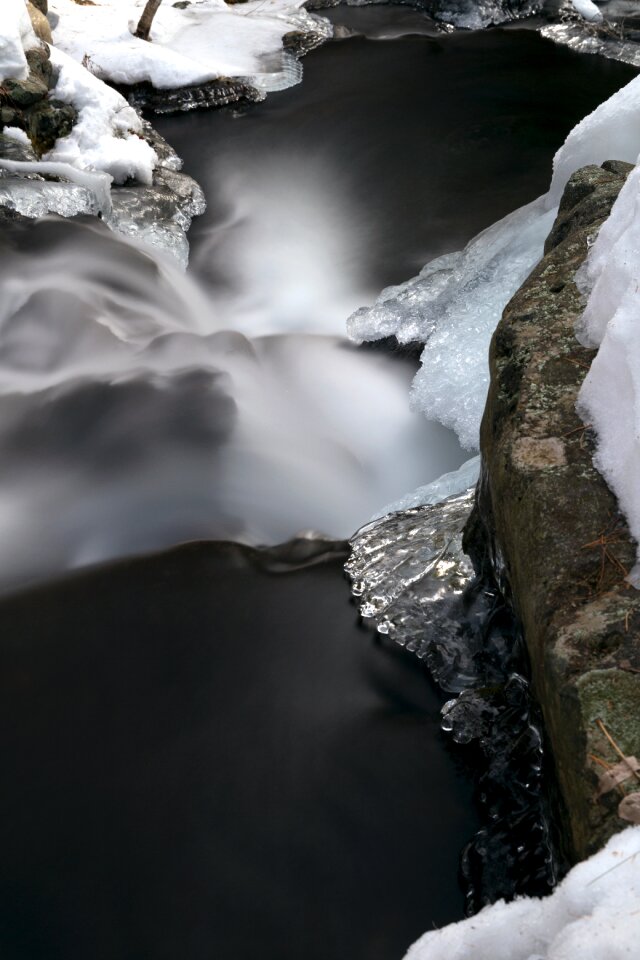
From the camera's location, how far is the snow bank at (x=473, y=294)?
187 inches

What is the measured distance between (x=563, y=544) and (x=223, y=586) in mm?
1959

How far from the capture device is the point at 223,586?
13.4 ft

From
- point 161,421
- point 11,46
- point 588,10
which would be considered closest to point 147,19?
point 11,46

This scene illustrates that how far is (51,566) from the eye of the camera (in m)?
4.20

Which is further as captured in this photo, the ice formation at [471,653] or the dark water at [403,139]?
the dark water at [403,139]

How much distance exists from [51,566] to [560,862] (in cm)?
260

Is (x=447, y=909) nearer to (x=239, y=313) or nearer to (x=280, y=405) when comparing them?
(x=280, y=405)

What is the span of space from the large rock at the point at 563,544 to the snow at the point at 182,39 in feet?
21.5

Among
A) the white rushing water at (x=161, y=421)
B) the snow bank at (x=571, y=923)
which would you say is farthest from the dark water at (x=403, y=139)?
the snow bank at (x=571, y=923)

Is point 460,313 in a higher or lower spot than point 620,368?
lower

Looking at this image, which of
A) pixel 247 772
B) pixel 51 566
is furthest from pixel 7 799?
pixel 51 566

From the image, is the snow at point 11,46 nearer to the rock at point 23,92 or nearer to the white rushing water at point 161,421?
the rock at point 23,92

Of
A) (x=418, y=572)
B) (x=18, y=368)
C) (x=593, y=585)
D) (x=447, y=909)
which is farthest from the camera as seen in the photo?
(x=18, y=368)

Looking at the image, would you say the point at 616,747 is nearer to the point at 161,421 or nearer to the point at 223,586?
the point at 223,586
